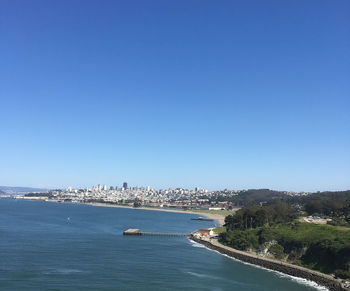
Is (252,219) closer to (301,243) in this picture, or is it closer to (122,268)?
(301,243)

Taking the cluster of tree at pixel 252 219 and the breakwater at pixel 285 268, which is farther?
the cluster of tree at pixel 252 219

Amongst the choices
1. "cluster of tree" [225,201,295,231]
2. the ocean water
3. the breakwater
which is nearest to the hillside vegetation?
"cluster of tree" [225,201,295,231]

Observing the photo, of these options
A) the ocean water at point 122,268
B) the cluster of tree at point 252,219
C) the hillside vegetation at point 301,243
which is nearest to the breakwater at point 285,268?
the ocean water at point 122,268

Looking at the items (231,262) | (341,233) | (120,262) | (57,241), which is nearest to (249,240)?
(231,262)

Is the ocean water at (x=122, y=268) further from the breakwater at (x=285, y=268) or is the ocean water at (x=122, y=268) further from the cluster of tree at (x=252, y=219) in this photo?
the cluster of tree at (x=252, y=219)

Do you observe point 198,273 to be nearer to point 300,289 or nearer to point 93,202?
point 300,289

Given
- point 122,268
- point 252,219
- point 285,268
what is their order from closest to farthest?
point 122,268 → point 285,268 → point 252,219

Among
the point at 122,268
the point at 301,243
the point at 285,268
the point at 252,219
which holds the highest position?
the point at 252,219

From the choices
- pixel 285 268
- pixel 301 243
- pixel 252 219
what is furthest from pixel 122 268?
pixel 252 219
